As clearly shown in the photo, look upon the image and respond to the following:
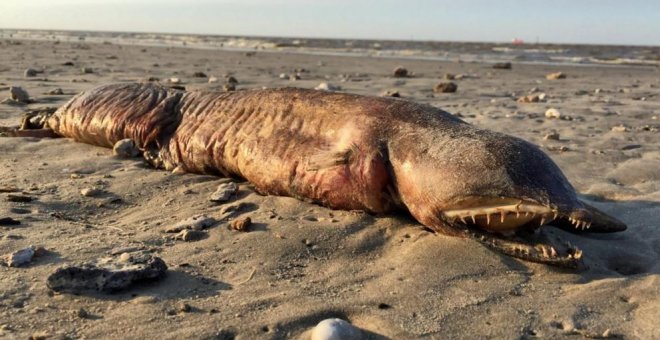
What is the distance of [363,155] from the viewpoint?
4.01m

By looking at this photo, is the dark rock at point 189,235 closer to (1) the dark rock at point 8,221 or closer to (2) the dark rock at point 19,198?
(1) the dark rock at point 8,221

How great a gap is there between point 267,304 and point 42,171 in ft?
9.88

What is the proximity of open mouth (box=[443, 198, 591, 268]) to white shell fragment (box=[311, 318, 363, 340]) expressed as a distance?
46.0 inches

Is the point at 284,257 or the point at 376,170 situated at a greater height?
the point at 376,170

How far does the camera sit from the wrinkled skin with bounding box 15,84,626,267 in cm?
334

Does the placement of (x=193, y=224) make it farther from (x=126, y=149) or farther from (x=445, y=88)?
(x=445, y=88)

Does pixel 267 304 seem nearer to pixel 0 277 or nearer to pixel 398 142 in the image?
pixel 0 277

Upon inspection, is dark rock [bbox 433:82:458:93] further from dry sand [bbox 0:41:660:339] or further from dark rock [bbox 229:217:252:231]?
dark rock [bbox 229:217:252:231]

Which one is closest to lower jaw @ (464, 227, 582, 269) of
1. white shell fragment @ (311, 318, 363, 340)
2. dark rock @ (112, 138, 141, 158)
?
white shell fragment @ (311, 318, 363, 340)

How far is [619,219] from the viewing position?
13.5ft

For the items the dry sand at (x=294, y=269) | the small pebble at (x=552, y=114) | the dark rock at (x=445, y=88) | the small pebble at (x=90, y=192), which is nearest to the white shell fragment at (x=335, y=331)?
the dry sand at (x=294, y=269)

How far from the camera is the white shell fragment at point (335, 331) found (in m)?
→ 2.45

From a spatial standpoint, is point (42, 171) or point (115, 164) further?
point (115, 164)

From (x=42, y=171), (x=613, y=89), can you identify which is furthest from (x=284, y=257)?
(x=613, y=89)
